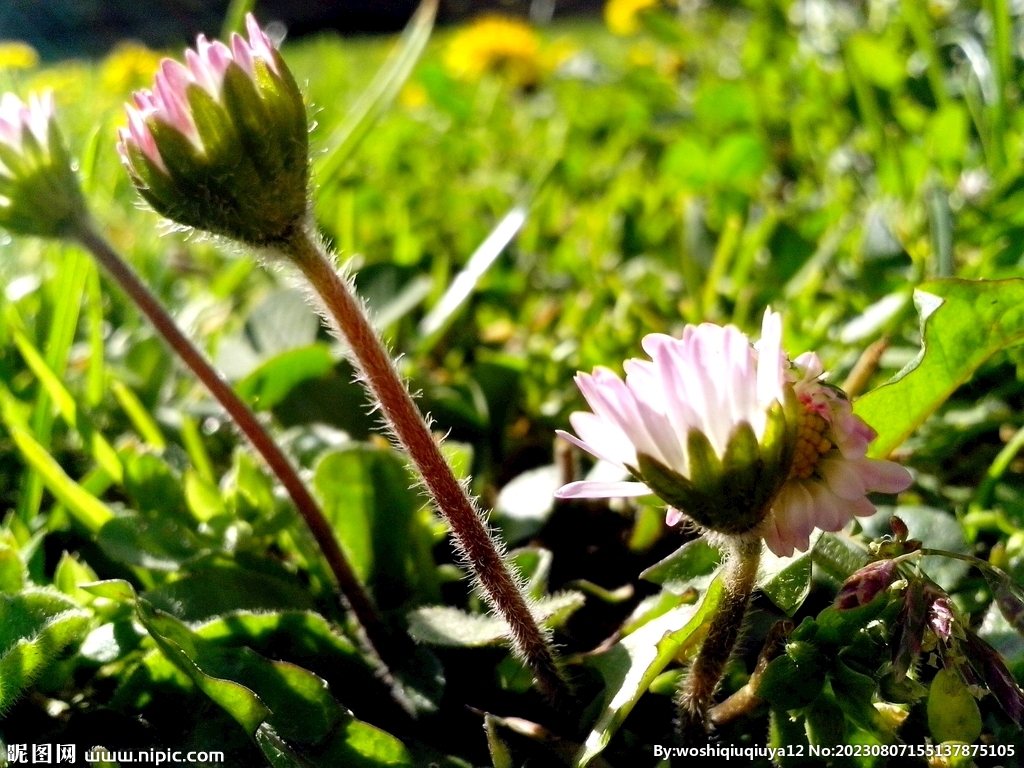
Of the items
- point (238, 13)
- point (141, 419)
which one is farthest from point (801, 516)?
point (238, 13)

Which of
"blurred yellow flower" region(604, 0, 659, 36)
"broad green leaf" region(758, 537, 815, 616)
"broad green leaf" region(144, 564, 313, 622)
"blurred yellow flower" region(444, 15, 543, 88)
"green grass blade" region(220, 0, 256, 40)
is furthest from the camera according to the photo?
"blurred yellow flower" region(444, 15, 543, 88)

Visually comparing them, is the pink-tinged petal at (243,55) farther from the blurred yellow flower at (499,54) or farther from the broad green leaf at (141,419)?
the blurred yellow flower at (499,54)

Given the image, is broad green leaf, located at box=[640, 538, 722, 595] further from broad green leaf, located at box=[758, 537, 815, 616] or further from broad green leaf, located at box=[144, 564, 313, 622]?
broad green leaf, located at box=[144, 564, 313, 622]

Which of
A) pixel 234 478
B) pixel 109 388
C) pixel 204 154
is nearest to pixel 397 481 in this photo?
pixel 234 478

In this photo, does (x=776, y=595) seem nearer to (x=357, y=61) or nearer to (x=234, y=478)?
(x=234, y=478)

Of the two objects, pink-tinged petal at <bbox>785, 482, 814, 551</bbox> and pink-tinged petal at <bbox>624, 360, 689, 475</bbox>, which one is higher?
pink-tinged petal at <bbox>624, 360, 689, 475</bbox>

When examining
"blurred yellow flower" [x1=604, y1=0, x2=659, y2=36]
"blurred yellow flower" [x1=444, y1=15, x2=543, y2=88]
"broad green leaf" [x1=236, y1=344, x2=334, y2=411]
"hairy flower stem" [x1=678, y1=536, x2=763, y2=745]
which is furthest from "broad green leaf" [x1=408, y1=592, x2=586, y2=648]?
"blurred yellow flower" [x1=444, y1=15, x2=543, y2=88]

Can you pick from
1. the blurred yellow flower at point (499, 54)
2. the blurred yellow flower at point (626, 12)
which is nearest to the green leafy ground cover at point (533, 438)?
the blurred yellow flower at point (626, 12)
